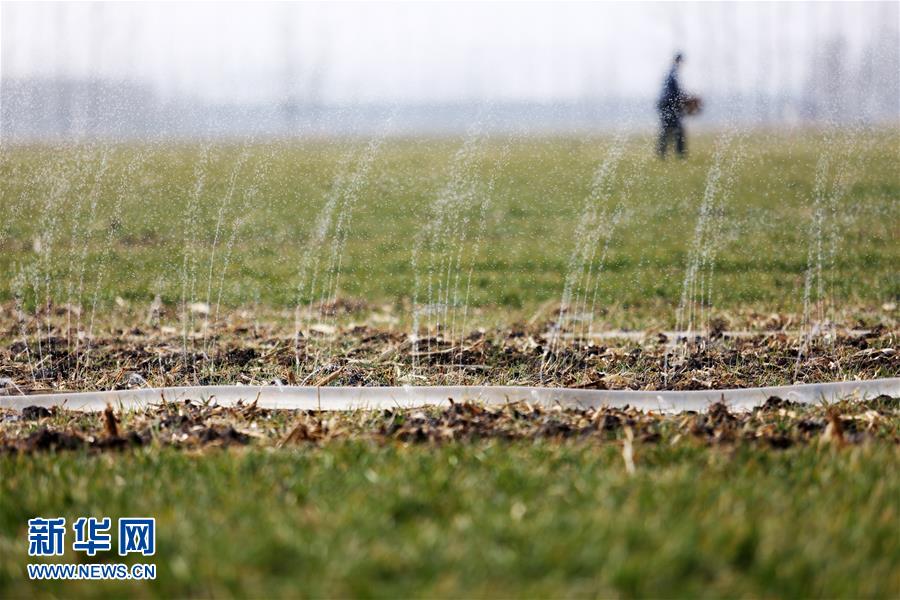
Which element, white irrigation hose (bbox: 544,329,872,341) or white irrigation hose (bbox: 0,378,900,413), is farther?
white irrigation hose (bbox: 544,329,872,341)

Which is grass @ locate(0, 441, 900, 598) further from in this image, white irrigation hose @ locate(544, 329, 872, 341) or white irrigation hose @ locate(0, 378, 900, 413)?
white irrigation hose @ locate(544, 329, 872, 341)

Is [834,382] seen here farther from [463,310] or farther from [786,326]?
[463,310]

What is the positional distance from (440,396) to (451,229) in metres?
11.1

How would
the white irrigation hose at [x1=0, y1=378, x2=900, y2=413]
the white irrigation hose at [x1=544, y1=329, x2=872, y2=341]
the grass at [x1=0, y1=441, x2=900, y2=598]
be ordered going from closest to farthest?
the grass at [x1=0, y1=441, x2=900, y2=598] < the white irrigation hose at [x1=0, y1=378, x2=900, y2=413] < the white irrigation hose at [x1=544, y1=329, x2=872, y2=341]

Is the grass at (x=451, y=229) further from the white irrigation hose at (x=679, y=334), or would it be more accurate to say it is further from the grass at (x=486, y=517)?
the grass at (x=486, y=517)

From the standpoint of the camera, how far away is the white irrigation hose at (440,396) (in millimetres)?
4391

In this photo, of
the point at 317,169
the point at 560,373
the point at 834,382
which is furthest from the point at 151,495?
the point at 317,169

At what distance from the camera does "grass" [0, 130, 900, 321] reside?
891cm

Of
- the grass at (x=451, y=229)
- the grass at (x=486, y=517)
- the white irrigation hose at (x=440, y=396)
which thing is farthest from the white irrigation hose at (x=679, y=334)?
the grass at (x=486, y=517)

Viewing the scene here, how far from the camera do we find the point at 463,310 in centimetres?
783

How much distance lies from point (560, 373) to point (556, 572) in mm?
2681

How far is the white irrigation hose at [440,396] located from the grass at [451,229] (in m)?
2.81

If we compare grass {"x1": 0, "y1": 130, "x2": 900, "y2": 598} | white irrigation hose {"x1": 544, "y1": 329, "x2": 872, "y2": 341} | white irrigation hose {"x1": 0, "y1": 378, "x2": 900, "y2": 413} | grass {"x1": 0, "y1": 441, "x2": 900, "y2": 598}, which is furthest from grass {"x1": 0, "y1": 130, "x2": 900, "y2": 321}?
grass {"x1": 0, "y1": 441, "x2": 900, "y2": 598}

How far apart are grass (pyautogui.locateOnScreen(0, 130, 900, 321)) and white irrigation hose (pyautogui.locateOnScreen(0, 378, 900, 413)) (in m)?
2.81
